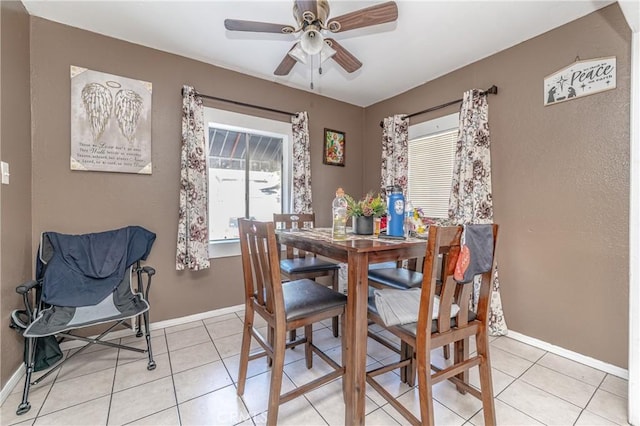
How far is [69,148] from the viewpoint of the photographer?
86.3 inches

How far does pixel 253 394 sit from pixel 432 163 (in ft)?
9.17

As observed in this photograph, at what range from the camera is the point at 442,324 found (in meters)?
1.25

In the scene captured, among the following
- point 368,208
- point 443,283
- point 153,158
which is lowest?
point 443,283

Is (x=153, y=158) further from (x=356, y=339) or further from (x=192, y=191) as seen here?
(x=356, y=339)

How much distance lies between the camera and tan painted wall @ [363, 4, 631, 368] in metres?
1.90

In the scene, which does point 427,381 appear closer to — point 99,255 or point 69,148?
point 99,255

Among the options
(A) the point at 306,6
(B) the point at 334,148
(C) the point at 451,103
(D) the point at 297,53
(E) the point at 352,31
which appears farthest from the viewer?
(B) the point at 334,148

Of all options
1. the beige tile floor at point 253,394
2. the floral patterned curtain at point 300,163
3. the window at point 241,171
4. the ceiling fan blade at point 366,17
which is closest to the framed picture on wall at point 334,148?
the floral patterned curtain at point 300,163

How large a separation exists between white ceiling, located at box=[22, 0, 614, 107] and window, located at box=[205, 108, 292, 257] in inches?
23.4

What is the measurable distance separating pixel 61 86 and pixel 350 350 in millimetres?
2870

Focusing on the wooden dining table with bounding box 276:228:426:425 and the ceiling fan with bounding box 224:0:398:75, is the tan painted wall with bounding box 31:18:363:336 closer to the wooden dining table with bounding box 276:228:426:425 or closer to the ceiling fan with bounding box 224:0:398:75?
the ceiling fan with bounding box 224:0:398:75

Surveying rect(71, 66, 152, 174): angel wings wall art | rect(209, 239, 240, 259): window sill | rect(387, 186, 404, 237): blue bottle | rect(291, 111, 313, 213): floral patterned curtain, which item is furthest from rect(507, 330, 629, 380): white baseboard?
rect(71, 66, 152, 174): angel wings wall art

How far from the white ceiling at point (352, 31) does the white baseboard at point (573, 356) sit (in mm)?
2516

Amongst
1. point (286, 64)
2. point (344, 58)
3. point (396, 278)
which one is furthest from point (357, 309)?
point (286, 64)
